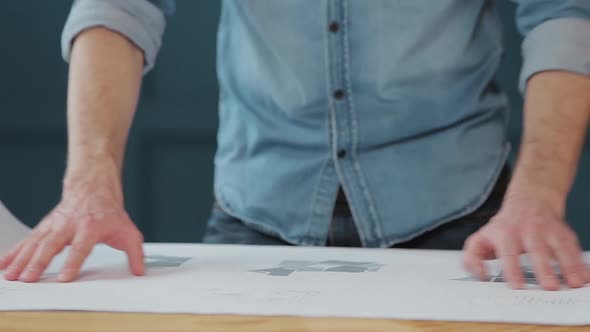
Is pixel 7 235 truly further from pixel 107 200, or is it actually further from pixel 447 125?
pixel 447 125

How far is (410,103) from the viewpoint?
50.4 inches

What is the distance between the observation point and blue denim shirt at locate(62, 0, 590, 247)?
50.4 inches

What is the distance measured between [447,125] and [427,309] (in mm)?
607

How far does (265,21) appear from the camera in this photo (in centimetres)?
133

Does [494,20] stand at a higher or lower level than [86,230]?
higher

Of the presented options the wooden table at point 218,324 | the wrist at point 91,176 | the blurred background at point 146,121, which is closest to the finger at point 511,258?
the wooden table at point 218,324

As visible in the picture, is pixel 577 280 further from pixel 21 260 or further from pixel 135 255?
pixel 21 260

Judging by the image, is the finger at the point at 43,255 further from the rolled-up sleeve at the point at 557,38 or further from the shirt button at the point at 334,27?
the rolled-up sleeve at the point at 557,38

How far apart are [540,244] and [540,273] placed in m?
0.06

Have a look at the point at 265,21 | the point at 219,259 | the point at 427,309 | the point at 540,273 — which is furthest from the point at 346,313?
the point at 265,21

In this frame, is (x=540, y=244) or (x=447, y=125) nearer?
(x=540, y=244)

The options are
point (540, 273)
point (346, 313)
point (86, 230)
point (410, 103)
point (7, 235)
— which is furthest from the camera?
point (410, 103)

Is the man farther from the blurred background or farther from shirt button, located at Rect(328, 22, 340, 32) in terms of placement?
the blurred background

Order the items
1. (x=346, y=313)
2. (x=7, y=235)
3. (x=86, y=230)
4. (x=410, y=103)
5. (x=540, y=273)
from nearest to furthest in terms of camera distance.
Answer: (x=346, y=313) → (x=540, y=273) → (x=86, y=230) → (x=7, y=235) → (x=410, y=103)
